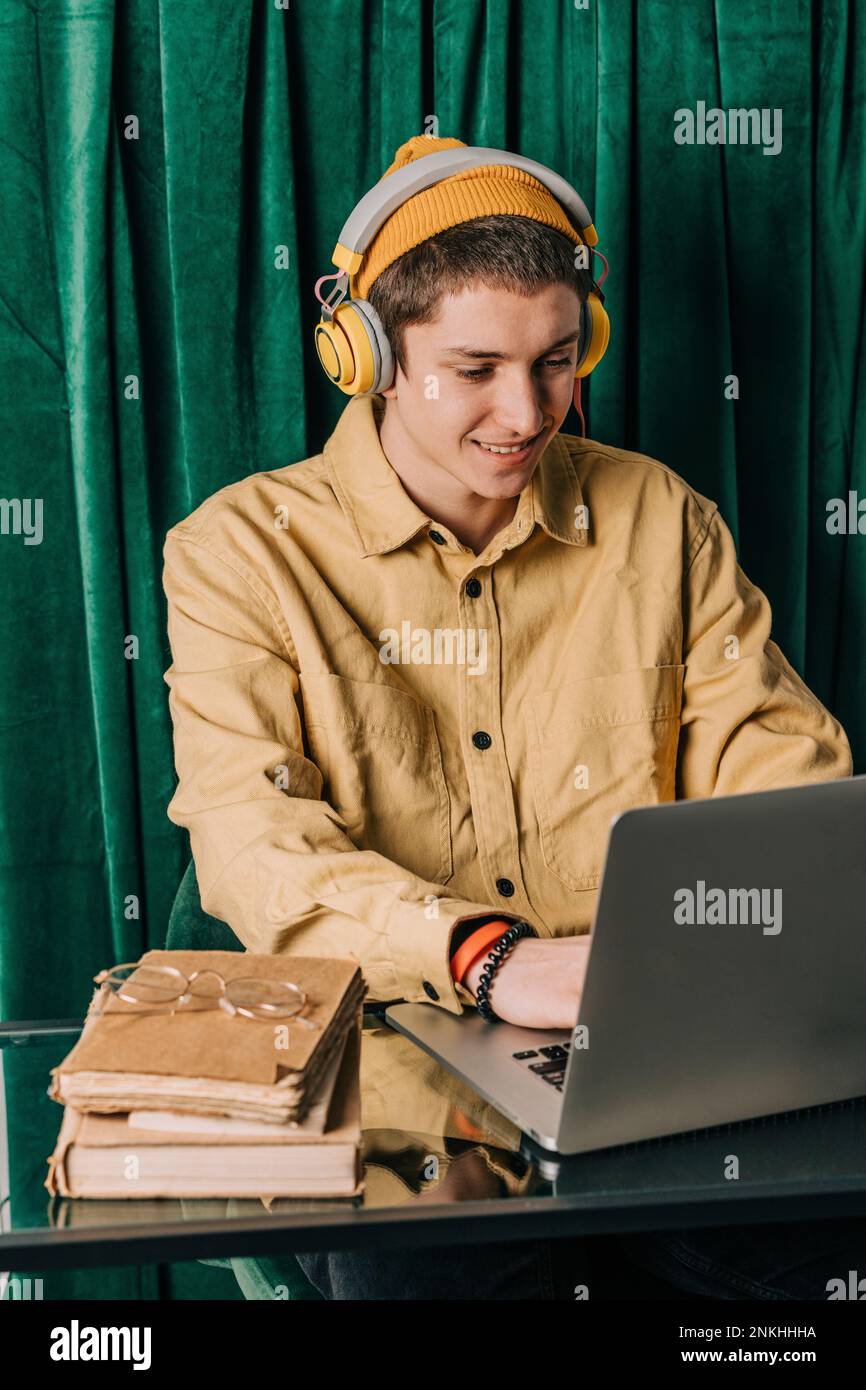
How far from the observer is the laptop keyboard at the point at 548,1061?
1.12 m

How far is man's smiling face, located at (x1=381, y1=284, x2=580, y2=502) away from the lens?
1577 millimetres

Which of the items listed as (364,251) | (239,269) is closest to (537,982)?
(364,251)

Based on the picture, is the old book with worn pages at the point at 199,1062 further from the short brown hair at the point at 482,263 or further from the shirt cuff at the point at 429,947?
the short brown hair at the point at 482,263

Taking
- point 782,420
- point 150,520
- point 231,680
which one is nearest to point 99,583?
point 150,520

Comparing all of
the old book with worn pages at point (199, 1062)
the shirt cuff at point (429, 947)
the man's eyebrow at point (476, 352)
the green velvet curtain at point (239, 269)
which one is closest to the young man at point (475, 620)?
the man's eyebrow at point (476, 352)

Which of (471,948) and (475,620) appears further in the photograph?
(475,620)

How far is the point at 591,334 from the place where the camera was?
1.72 meters

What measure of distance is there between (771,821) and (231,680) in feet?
2.66

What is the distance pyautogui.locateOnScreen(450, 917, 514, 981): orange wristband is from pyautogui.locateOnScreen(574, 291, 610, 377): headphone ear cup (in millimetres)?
737

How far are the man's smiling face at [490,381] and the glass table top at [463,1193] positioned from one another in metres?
0.81

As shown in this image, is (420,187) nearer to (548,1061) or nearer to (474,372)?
(474,372)

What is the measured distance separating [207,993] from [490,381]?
834 millimetres

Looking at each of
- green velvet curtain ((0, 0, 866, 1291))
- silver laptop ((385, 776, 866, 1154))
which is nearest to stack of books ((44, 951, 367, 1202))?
silver laptop ((385, 776, 866, 1154))

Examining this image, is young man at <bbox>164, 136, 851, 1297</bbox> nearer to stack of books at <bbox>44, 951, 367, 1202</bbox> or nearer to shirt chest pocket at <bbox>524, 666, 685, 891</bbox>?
shirt chest pocket at <bbox>524, 666, 685, 891</bbox>
